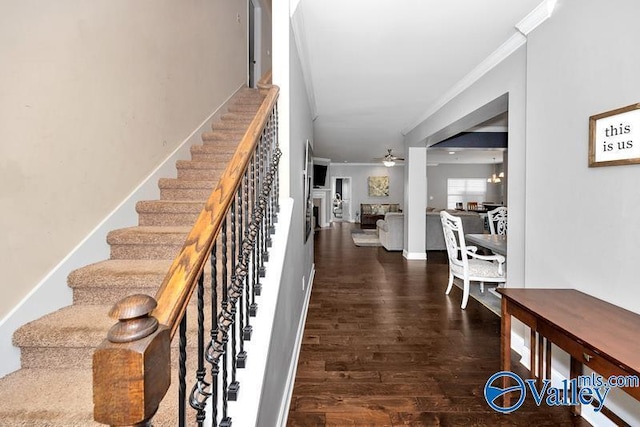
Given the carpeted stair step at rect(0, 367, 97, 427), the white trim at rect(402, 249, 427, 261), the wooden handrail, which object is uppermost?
the wooden handrail

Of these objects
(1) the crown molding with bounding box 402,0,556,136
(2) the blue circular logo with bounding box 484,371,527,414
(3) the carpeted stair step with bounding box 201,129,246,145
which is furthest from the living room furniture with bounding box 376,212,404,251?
(2) the blue circular logo with bounding box 484,371,527,414

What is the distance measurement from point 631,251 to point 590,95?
2.88ft

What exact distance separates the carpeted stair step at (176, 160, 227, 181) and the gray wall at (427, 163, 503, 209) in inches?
461

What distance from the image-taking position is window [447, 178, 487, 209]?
516 inches

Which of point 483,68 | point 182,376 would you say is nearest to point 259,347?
point 182,376

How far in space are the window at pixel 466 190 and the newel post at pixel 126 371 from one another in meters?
14.0

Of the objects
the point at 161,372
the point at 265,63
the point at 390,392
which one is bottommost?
the point at 390,392

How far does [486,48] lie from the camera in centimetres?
269

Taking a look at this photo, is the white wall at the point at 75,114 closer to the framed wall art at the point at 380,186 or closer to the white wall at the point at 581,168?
the white wall at the point at 581,168

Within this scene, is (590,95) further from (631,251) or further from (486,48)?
(486,48)

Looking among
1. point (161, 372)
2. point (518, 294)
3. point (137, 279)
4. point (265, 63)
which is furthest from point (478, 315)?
point (265, 63)

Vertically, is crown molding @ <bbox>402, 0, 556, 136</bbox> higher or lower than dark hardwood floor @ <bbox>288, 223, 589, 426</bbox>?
higher

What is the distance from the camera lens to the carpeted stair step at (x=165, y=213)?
86.4 inches

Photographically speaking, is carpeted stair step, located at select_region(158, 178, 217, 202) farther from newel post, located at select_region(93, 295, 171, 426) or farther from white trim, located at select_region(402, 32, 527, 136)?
white trim, located at select_region(402, 32, 527, 136)
